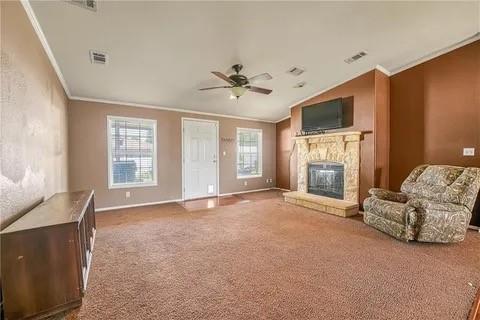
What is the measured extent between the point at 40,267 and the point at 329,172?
4.90m

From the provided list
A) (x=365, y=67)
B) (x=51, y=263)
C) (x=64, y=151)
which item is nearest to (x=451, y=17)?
(x=365, y=67)

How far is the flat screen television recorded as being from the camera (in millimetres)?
4680

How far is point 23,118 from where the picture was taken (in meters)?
1.95

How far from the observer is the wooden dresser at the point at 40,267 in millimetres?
1484

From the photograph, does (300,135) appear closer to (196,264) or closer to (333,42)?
(333,42)

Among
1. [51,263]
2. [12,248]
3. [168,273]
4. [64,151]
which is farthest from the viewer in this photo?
[64,151]

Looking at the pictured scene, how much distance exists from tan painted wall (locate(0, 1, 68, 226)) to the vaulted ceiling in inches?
16.3

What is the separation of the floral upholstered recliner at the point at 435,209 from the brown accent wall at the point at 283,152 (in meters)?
3.74

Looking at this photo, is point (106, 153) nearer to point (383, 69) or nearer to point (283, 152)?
point (283, 152)

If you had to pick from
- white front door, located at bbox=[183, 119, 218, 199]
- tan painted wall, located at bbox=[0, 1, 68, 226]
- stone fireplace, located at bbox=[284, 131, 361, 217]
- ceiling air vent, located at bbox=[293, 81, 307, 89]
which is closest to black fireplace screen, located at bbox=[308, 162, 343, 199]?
stone fireplace, located at bbox=[284, 131, 361, 217]

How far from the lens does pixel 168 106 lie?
531 centimetres

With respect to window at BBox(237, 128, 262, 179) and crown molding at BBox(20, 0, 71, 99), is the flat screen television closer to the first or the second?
window at BBox(237, 128, 262, 179)

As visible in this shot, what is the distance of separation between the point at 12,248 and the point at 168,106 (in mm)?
4279

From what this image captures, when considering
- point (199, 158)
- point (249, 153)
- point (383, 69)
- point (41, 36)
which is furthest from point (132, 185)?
point (383, 69)
